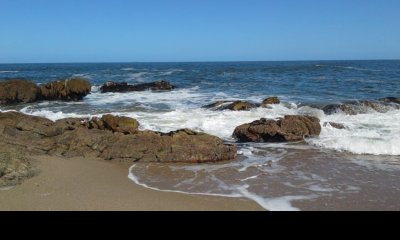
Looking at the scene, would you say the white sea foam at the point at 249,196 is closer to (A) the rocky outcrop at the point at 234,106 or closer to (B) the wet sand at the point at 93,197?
(B) the wet sand at the point at 93,197

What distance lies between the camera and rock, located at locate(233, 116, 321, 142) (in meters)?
10.7

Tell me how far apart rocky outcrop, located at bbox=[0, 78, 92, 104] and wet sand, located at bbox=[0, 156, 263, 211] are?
16.6 meters

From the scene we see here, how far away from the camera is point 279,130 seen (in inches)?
425

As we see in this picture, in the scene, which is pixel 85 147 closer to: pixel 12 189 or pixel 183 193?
pixel 12 189

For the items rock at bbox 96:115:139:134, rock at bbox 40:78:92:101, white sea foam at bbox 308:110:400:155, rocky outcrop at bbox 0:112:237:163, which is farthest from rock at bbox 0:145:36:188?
rock at bbox 40:78:92:101

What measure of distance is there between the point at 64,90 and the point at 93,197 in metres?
19.0

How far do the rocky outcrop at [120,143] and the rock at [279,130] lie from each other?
193 cm

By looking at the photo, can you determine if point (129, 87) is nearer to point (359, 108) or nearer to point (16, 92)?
point (16, 92)

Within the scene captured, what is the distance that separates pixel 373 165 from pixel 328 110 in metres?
8.50

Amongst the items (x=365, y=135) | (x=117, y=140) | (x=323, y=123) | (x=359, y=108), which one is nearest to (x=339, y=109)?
(x=359, y=108)

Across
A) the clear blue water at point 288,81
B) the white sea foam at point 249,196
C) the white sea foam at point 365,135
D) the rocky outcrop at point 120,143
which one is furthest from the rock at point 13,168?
the clear blue water at point 288,81
